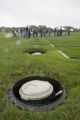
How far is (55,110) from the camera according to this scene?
75.7 inches

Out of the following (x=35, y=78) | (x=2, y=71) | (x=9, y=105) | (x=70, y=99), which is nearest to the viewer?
(x=9, y=105)

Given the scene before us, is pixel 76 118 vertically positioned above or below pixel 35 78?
below

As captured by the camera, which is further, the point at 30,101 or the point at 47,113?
the point at 30,101

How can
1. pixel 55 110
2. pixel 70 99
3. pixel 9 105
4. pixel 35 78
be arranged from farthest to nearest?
pixel 35 78, pixel 70 99, pixel 9 105, pixel 55 110


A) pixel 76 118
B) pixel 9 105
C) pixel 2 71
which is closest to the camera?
pixel 76 118

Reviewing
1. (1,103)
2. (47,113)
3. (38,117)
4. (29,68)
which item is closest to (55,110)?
(47,113)

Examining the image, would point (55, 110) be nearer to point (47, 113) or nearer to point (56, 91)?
point (47, 113)

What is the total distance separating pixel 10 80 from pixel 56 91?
135cm

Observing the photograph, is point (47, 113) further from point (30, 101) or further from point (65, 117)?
point (30, 101)

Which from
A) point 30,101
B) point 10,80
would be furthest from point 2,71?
point 30,101

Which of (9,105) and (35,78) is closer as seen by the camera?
(9,105)

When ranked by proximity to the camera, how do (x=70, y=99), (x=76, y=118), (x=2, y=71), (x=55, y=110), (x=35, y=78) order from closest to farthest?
(x=76, y=118)
(x=55, y=110)
(x=70, y=99)
(x=35, y=78)
(x=2, y=71)

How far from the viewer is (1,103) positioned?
2.16 meters

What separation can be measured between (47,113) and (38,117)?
0.58 ft
